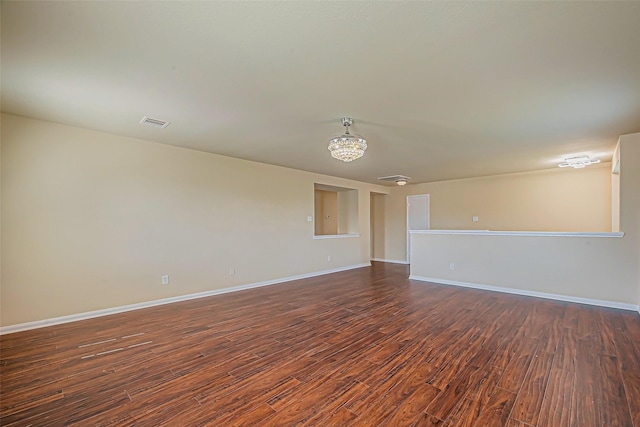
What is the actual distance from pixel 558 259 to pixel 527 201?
2336mm

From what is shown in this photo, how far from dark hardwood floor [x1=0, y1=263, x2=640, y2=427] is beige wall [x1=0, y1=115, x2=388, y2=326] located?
0.46 meters

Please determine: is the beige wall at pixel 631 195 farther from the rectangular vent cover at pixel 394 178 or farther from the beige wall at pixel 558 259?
the rectangular vent cover at pixel 394 178

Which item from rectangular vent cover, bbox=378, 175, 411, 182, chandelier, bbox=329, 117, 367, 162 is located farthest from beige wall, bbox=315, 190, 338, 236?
chandelier, bbox=329, 117, 367, 162

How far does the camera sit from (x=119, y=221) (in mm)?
3963

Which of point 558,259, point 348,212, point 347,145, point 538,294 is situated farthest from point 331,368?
point 348,212

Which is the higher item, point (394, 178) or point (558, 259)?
point (394, 178)

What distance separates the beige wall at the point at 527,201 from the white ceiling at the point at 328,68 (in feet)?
8.15

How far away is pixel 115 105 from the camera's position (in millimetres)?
2908

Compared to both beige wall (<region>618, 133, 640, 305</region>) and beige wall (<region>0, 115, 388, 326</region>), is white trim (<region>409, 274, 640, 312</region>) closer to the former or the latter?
beige wall (<region>618, 133, 640, 305</region>)

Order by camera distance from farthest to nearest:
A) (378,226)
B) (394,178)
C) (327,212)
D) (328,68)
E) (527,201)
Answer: (378,226)
(327,212)
(394,178)
(527,201)
(328,68)

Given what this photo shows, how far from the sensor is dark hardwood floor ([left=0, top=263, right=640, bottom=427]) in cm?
183

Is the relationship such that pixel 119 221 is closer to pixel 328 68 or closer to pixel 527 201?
pixel 328 68

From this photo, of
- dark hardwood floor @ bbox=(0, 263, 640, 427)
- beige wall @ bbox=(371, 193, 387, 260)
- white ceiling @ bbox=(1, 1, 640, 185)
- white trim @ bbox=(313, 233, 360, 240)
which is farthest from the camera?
beige wall @ bbox=(371, 193, 387, 260)

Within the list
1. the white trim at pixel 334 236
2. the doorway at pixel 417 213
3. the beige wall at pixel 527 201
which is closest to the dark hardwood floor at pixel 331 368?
the beige wall at pixel 527 201
